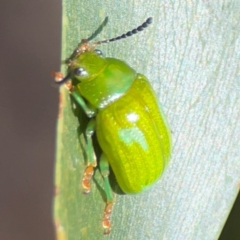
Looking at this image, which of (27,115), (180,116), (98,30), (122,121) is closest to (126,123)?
(122,121)

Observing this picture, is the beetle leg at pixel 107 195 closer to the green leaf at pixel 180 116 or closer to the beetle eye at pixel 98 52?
the green leaf at pixel 180 116

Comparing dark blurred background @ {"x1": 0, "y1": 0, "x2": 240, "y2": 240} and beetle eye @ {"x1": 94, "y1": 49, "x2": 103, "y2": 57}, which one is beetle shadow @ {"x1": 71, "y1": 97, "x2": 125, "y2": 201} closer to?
beetle eye @ {"x1": 94, "y1": 49, "x2": 103, "y2": 57}

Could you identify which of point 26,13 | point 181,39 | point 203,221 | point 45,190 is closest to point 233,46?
point 181,39

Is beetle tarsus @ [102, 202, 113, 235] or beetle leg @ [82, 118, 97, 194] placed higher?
beetle leg @ [82, 118, 97, 194]

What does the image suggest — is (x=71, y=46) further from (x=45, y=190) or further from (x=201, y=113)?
(x=45, y=190)

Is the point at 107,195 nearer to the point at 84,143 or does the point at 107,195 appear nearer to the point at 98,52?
the point at 84,143

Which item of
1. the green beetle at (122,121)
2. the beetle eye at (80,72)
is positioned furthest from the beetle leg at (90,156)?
the beetle eye at (80,72)

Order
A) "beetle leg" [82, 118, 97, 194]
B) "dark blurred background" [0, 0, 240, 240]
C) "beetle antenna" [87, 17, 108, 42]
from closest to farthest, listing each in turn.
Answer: "beetle antenna" [87, 17, 108, 42] < "beetle leg" [82, 118, 97, 194] < "dark blurred background" [0, 0, 240, 240]

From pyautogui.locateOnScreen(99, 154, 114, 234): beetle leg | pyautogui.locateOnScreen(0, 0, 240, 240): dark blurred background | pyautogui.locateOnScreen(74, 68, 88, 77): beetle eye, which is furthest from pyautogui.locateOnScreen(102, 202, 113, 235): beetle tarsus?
pyautogui.locateOnScreen(0, 0, 240, 240): dark blurred background
